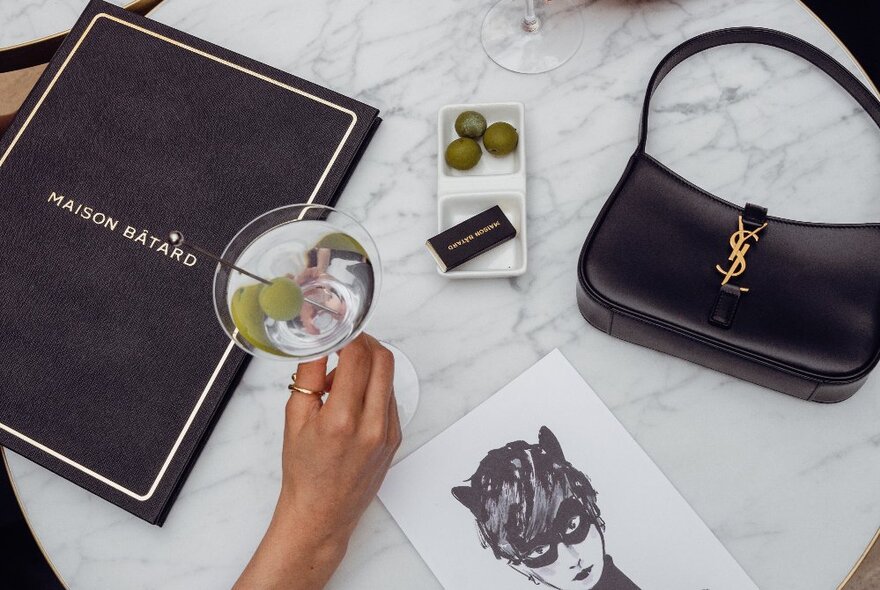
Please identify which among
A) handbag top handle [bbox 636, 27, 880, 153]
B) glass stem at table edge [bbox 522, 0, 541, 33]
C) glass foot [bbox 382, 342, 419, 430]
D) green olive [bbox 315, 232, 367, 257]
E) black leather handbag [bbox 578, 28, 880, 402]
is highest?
glass stem at table edge [bbox 522, 0, 541, 33]

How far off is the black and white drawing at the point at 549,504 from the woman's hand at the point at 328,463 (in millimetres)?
78

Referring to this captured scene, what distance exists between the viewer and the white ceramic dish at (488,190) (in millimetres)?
845

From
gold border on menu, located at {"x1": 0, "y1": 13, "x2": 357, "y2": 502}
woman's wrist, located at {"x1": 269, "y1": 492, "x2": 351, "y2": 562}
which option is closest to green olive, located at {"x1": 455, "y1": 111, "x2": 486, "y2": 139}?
gold border on menu, located at {"x1": 0, "y1": 13, "x2": 357, "y2": 502}

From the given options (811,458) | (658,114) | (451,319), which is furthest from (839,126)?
(451,319)

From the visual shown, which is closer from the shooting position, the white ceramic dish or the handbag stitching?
the handbag stitching

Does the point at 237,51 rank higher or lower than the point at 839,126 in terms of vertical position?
higher

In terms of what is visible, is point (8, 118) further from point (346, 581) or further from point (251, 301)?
point (346, 581)

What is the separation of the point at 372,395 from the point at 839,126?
62 centimetres

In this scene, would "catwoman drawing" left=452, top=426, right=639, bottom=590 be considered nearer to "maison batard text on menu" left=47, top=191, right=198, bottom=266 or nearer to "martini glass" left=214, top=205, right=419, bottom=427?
"martini glass" left=214, top=205, right=419, bottom=427

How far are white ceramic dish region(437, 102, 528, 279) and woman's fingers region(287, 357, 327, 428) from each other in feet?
0.61

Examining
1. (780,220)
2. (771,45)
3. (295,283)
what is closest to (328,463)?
(295,283)

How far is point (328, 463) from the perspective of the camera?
2.36 feet

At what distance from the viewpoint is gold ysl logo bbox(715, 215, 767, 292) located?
749mm

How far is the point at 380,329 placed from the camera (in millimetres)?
862
